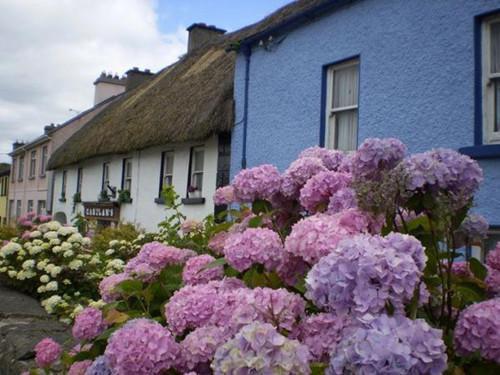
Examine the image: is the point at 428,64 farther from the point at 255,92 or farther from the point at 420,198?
the point at 420,198

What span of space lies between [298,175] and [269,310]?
0.90 m

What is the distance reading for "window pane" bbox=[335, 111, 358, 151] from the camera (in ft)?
23.7

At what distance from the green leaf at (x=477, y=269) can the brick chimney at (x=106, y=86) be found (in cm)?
2649

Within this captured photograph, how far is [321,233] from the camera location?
1493mm

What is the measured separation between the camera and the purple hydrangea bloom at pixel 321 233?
146 cm

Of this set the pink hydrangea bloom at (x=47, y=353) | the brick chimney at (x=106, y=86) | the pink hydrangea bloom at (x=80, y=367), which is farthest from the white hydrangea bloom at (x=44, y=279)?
the brick chimney at (x=106, y=86)

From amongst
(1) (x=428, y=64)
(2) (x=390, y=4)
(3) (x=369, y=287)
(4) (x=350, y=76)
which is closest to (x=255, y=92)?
(4) (x=350, y=76)

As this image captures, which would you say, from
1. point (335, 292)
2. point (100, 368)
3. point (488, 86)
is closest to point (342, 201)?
point (335, 292)

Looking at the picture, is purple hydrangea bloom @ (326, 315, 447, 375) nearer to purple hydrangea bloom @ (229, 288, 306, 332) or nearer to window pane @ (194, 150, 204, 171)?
purple hydrangea bloom @ (229, 288, 306, 332)

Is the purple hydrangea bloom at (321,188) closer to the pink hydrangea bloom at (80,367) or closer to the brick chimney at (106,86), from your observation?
the pink hydrangea bloom at (80,367)

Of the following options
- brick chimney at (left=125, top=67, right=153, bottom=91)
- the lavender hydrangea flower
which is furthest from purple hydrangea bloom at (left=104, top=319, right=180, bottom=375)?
brick chimney at (left=125, top=67, right=153, bottom=91)

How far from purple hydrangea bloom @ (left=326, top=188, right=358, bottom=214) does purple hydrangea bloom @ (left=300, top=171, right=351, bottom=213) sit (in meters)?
0.08

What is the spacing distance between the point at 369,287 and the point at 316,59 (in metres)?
7.02

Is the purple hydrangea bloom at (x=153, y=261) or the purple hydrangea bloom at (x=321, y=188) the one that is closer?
the purple hydrangea bloom at (x=321, y=188)
